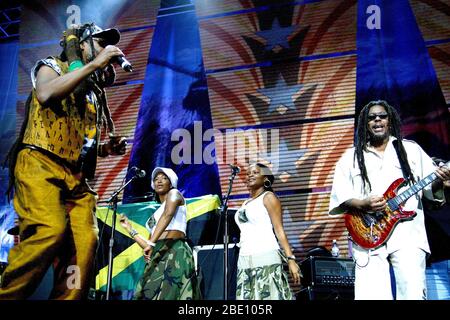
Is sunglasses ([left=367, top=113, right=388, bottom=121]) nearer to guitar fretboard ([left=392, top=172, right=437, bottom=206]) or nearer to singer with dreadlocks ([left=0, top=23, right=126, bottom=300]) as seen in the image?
guitar fretboard ([left=392, top=172, right=437, bottom=206])

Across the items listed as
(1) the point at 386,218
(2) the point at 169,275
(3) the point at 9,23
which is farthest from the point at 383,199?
(3) the point at 9,23

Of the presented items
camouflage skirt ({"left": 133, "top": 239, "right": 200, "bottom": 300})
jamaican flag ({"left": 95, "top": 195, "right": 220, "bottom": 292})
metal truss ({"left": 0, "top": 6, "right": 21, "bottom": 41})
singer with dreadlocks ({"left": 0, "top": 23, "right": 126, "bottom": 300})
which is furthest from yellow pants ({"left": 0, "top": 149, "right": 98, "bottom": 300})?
metal truss ({"left": 0, "top": 6, "right": 21, "bottom": 41})

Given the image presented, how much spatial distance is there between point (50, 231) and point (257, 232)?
7.39 feet

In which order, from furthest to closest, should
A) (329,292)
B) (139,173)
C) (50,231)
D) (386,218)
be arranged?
1. (139,173)
2. (329,292)
3. (386,218)
4. (50,231)

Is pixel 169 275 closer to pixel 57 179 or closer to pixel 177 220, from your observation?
pixel 177 220

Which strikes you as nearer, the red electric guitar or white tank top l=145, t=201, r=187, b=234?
the red electric guitar

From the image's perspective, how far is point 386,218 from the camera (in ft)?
10.8

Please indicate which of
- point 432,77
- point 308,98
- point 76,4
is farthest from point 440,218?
point 76,4

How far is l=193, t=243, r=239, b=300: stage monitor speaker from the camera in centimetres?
561

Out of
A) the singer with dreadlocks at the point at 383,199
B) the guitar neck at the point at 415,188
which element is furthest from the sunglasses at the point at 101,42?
the guitar neck at the point at 415,188

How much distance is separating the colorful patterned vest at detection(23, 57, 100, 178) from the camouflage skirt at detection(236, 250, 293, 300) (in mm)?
1924

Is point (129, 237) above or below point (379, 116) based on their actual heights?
above

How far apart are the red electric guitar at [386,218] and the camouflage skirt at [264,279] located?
1.05 metres
